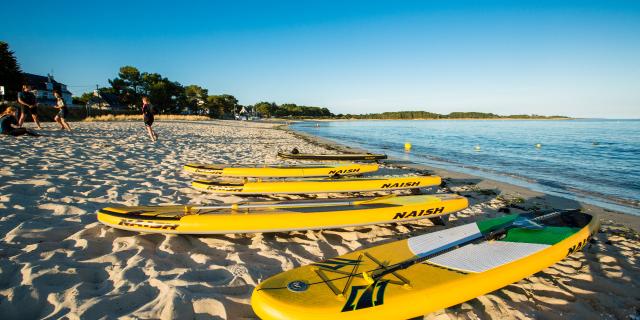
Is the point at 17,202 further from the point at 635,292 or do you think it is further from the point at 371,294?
the point at 635,292

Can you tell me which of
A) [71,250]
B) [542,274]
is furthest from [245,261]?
[542,274]

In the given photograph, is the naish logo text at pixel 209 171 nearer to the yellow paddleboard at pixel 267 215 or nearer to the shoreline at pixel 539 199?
the yellow paddleboard at pixel 267 215

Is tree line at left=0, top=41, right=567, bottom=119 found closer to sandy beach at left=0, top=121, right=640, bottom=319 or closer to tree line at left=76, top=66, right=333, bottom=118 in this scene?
tree line at left=76, top=66, right=333, bottom=118

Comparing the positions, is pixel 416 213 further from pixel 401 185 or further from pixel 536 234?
pixel 401 185

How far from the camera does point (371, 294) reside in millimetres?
2123

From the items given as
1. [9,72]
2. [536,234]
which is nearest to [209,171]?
[536,234]

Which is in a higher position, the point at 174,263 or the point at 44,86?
the point at 44,86

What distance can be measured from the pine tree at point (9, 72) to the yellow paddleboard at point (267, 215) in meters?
44.6

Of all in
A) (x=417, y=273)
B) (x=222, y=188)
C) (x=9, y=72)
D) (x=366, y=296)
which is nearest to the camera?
(x=366, y=296)

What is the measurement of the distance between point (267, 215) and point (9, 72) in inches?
1860

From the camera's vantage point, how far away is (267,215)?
11.7 feet

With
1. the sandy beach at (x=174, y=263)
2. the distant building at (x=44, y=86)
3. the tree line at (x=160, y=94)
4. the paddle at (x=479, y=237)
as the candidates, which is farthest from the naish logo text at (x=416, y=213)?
the distant building at (x=44, y=86)

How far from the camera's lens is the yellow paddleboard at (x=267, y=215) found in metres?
3.41

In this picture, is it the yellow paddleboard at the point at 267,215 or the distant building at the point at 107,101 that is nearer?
the yellow paddleboard at the point at 267,215
